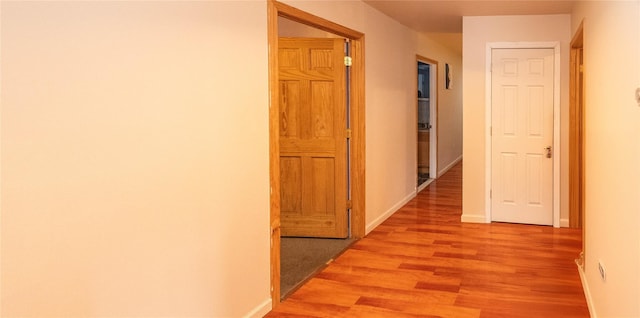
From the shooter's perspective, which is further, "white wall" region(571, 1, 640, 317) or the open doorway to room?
the open doorway to room

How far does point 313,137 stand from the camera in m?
5.36

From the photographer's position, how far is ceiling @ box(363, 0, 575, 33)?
17.5 ft

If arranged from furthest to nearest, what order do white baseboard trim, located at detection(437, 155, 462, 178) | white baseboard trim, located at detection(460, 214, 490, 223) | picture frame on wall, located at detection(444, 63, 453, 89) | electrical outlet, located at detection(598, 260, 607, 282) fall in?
picture frame on wall, located at detection(444, 63, 453, 89) < white baseboard trim, located at detection(437, 155, 462, 178) < white baseboard trim, located at detection(460, 214, 490, 223) < electrical outlet, located at detection(598, 260, 607, 282)

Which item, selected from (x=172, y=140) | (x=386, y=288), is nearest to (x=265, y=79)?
(x=172, y=140)

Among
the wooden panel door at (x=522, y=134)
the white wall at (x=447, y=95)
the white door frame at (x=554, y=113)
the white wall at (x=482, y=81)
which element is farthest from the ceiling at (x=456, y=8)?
the white wall at (x=447, y=95)

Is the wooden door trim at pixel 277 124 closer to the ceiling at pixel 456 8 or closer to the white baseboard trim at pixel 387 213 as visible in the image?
the white baseboard trim at pixel 387 213

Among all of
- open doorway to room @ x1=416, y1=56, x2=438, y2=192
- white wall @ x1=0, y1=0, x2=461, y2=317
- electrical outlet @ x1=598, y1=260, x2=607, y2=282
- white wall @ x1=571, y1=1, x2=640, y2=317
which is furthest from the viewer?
open doorway to room @ x1=416, y1=56, x2=438, y2=192

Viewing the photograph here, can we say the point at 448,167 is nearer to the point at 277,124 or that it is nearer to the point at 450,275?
the point at 450,275

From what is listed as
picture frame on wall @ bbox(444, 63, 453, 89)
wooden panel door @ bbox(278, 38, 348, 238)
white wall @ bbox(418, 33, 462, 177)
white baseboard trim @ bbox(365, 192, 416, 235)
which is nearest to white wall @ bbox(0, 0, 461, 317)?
wooden panel door @ bbox(278, 38, 348, 238)

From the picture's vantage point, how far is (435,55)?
357 inches

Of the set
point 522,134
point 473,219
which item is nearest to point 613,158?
point 522,134

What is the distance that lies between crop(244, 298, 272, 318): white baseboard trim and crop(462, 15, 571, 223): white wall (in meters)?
3.36

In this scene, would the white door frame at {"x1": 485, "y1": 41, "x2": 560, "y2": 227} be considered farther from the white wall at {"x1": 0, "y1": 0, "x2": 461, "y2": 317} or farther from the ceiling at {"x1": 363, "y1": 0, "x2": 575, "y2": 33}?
the white wall at {"x1": 0, "y1": 0, "x2": 461, "y2": 317}

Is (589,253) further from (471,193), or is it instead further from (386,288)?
(471,193)
